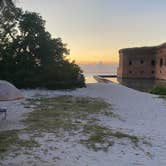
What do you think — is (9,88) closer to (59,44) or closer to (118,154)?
(118,154)

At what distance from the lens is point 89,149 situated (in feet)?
19.5

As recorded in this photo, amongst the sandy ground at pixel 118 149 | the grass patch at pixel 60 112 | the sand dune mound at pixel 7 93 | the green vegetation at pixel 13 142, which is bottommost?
the sandy ground at pixel 118 149

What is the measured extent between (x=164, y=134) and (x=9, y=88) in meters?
3.68

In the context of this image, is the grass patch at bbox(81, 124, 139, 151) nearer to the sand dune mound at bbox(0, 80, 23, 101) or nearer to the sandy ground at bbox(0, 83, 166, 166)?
the sandy ground at bbox(0, 83, 166, 166)

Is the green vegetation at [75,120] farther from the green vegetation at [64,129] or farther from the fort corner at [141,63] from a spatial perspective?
the fort corner at [141,63]

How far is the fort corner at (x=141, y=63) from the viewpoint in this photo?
149ft

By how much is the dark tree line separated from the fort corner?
96.2 ft

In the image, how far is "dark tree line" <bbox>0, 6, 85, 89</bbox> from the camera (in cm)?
1574

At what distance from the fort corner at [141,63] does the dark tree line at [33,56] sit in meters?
29.3

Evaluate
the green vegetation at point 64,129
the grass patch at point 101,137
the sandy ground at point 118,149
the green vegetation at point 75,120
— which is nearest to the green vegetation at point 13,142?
the green vegetation at point 64,129

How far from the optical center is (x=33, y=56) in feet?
54.9

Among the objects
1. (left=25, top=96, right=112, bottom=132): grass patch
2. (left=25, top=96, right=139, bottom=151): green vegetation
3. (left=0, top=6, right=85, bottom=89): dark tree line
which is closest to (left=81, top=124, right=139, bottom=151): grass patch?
(left=25, top=96, right=139, bottom=151): green vegetation

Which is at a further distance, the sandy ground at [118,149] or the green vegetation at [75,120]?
the green vegetation at [75,120]

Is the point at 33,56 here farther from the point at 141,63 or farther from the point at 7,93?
the point at 141,63
